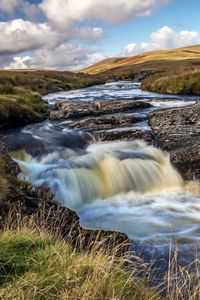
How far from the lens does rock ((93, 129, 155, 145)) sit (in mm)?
20614

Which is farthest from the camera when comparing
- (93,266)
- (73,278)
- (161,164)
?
(161,164)

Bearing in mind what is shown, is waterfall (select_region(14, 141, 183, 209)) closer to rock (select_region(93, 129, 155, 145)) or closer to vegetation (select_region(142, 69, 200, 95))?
rock (select_region(93, 129, 155, 145))

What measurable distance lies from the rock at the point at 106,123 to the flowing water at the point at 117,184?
1658mm

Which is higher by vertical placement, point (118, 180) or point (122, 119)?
point (122, 119)

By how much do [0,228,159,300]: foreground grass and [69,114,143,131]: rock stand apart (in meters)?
17.4

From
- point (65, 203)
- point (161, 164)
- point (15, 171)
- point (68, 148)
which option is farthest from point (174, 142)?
point (15, 171)

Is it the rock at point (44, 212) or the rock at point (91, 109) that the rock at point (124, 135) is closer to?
the rock at point (91, 109)

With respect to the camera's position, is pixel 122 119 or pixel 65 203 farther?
pixel 122 119

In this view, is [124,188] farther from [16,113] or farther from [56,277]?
[16,113]

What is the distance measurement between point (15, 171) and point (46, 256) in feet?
26.4

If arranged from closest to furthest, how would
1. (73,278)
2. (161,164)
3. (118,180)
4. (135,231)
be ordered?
(73,278) < (135,231) < (118,180) < (161,164)

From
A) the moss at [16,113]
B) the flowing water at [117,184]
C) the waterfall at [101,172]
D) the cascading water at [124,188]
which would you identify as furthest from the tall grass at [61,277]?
the moss at [16,113]

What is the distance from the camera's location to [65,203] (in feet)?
47.5

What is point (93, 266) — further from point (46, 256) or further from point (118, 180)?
point (118, 180)
